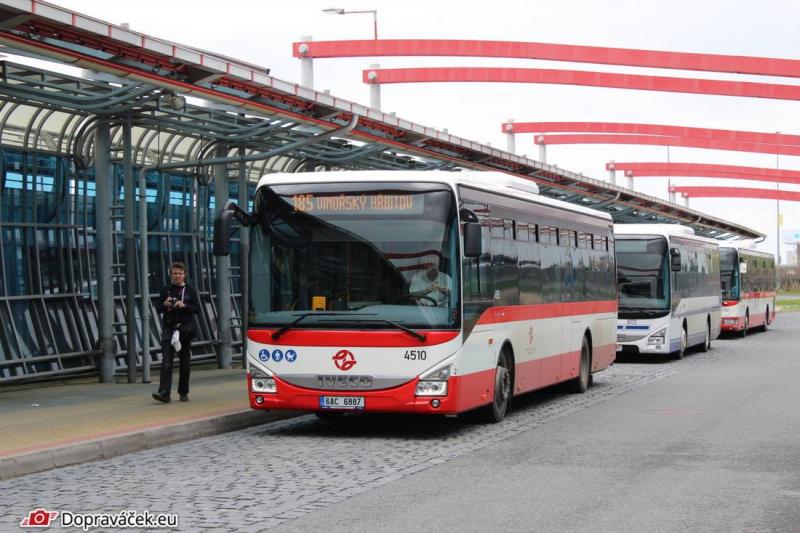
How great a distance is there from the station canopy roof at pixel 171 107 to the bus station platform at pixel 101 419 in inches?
150

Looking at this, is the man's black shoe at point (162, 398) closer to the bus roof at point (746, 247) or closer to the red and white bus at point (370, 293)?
the red and white bus at point (370, 293)

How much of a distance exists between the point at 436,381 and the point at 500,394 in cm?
209

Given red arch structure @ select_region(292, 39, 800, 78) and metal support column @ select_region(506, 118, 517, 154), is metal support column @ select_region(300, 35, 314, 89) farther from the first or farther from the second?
metal support column @ select_region(506, 118, 517, 154)

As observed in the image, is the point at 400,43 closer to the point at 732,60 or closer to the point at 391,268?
the point at 732,60

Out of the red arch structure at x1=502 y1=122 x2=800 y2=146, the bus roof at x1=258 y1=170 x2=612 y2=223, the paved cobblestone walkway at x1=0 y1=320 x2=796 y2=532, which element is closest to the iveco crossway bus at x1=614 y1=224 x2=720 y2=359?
the paved cobblestone walkway at x1=0 y1=320 x2=796 y2=532

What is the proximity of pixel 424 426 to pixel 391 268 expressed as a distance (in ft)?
8.26

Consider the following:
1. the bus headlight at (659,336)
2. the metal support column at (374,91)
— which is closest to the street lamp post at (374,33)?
the metal support column at (374,91)

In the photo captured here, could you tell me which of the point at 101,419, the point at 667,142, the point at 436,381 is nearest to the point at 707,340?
the point at 667,142

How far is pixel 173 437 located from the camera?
13227mm

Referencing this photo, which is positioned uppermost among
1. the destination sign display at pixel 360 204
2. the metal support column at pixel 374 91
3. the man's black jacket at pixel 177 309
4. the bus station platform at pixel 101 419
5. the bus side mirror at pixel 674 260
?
the metal support column at pixel 374 91

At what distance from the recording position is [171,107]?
1697 centimetres

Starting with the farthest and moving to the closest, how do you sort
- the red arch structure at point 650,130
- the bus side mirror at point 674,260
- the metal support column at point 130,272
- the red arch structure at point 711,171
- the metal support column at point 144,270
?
the red arch structure at point 711,171 < the red arch structure at point 650,130 < the bus side mirror at point 674,260 < the metal support column at point 130,272 < the metal support column at point 144,270

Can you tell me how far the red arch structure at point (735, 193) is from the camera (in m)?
62.6

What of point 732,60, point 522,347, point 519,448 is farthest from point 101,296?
point 732,60
